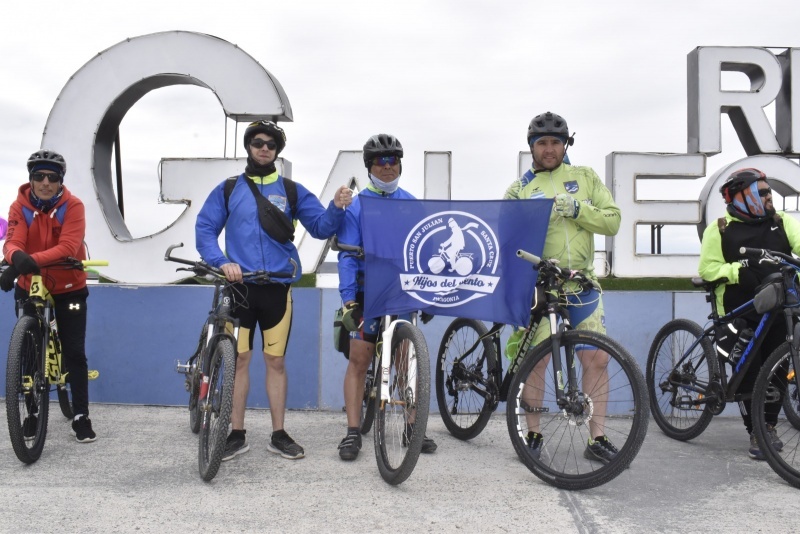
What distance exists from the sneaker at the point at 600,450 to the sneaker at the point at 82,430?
3264mm

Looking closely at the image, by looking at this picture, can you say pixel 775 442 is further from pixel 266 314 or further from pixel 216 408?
pixel 216 408

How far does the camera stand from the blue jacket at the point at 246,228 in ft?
14.3

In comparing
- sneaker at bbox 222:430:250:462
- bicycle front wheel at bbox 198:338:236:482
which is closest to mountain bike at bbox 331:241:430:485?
bicycle front wheel at bbox 198:338:236:482

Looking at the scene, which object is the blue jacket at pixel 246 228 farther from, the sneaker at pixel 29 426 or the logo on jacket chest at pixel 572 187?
the sneaker at pixel 29 426

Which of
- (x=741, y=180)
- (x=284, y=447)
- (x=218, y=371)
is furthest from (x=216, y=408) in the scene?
(x=741, y=180)

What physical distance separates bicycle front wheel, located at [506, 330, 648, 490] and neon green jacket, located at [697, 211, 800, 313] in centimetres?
109

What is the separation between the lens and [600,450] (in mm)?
4168

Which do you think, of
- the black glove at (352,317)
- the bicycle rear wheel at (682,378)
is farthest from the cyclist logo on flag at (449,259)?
the bicycle rear wheel at (682,378)

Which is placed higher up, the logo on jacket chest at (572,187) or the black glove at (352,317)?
the logo on jacket chest at (572,187)

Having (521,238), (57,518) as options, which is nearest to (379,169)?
(521,238)

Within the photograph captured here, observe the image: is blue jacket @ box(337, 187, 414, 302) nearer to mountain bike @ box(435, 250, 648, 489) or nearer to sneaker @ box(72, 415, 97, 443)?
mountain bike @ box(435, 250, 648, 489)

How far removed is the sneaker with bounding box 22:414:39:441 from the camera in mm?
4426

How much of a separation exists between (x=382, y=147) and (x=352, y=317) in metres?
1.05

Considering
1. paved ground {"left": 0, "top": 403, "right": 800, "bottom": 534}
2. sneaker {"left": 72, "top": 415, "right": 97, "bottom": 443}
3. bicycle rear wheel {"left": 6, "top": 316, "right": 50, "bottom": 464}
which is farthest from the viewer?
sneaker {"left": 72, "top": 415, "right": 97, "bottom": 443}
